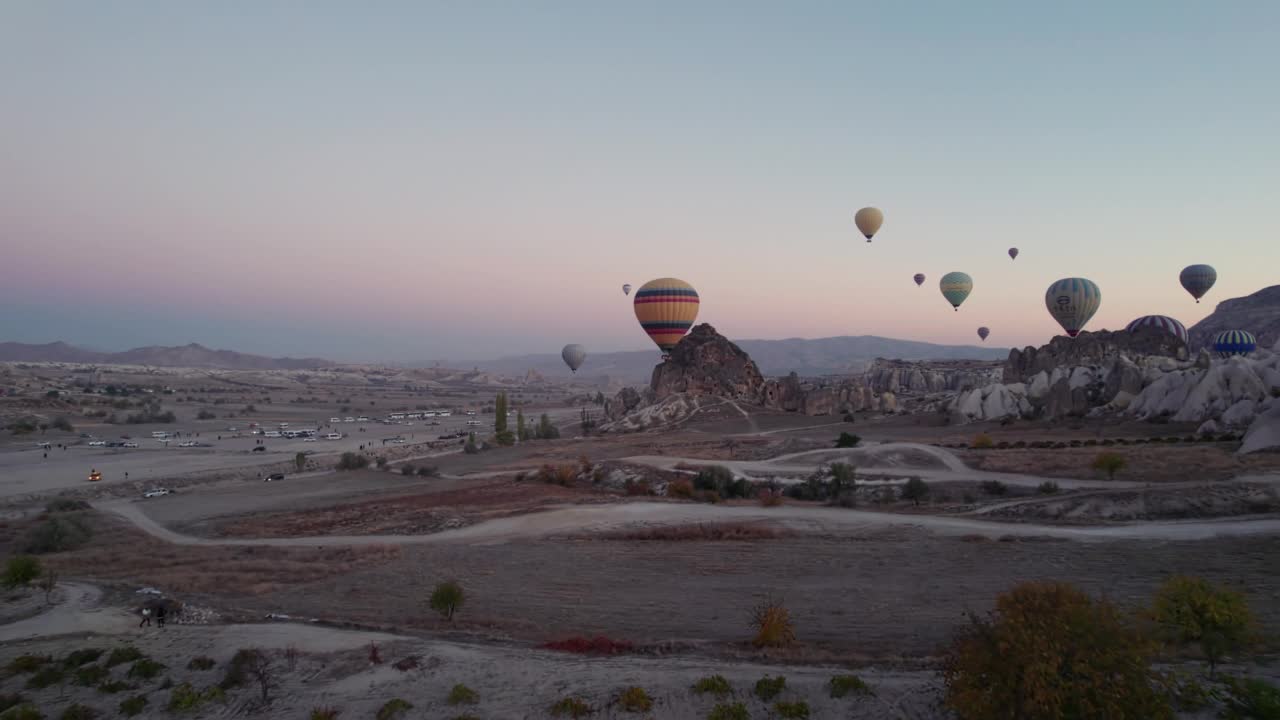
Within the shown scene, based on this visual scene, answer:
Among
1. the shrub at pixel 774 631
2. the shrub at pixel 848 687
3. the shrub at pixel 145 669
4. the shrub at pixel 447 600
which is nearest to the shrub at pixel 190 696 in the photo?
the shrub at pixel 145 669

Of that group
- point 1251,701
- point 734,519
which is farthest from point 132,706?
point 734,519

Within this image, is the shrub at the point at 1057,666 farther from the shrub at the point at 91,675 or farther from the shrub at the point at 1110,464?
the shrub at the point at 1110,464

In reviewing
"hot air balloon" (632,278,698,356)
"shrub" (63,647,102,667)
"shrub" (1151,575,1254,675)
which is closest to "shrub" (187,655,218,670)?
"shrub" (63,647,102,667)

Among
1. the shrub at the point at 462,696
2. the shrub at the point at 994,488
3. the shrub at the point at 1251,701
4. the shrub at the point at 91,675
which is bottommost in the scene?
the shrub at the point at 91,675

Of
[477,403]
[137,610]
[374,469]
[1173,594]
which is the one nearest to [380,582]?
[137,610]

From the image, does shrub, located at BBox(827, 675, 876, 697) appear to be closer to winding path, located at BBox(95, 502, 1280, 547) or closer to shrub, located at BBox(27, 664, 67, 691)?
winding path, located at BBox(95, 502, 1280, 547)

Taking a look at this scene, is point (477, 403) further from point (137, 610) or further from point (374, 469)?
point (137, 610)
